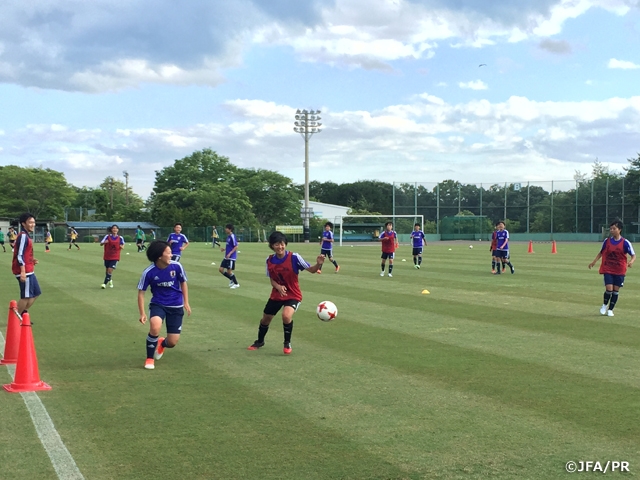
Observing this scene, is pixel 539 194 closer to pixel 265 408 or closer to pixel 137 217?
pixel 137 217

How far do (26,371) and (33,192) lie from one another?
88014 millimetres

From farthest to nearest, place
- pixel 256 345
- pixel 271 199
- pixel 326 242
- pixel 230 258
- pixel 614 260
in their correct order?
1. pixel 271 199
2. pixel 326 242
3. pixel 230 258
4. pixel 614 260
5. pixel 256 345

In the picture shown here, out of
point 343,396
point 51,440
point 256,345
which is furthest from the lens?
point 256,345

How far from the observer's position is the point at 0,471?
195 inches

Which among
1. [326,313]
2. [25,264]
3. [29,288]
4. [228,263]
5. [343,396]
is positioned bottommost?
[343,396]

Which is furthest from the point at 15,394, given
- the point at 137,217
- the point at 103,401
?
the point at 137,217

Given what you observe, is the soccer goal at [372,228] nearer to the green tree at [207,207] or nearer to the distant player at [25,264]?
the green tree at [207,207]

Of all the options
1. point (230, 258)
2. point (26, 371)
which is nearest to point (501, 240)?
point (230, 258)

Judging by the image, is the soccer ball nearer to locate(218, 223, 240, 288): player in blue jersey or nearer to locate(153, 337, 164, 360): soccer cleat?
locate(153, 337, 164, 360): soccer cleat

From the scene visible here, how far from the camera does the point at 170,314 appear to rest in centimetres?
872

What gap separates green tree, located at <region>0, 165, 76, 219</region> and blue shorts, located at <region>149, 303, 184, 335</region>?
85176 mm

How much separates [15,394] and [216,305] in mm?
8295

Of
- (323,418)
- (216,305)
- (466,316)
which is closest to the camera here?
(323,418)

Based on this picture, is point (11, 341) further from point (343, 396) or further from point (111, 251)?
point (111, 251)
